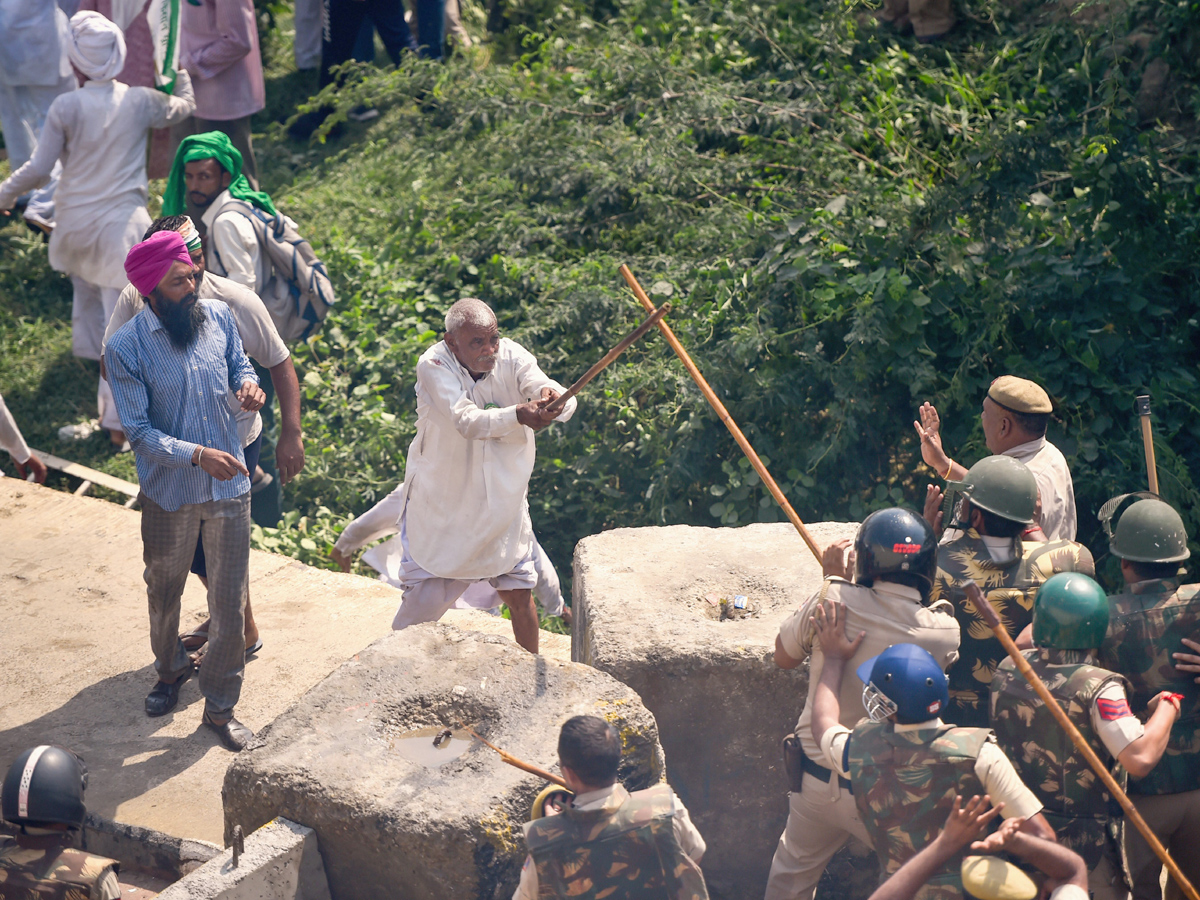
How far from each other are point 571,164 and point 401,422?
7.89 feet

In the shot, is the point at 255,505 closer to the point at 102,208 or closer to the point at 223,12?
the point at 102,208

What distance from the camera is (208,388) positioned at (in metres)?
4.07

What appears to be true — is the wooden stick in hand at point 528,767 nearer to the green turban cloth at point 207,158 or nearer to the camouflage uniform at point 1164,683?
Answer: the camouflage uniform at point 1164,683

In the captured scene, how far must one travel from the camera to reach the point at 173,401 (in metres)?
4.01

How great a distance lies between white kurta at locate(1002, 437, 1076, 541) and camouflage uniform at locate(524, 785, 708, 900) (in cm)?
187

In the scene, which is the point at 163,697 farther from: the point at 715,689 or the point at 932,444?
the point at 932,444

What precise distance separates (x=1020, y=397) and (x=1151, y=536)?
29.8 inches

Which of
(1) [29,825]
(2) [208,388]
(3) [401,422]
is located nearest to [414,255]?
(3) [401,422]

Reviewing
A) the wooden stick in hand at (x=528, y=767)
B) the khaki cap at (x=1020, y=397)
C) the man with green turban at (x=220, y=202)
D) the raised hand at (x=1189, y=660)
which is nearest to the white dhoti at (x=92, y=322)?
the man with green turban at (x=220, y=202)

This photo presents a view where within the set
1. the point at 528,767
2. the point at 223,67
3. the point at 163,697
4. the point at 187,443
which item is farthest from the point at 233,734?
the point at 223,67

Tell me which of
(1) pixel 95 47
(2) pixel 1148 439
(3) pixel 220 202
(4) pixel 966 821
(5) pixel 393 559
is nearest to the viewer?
(4) pixel 966 821

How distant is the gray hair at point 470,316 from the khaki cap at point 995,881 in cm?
246

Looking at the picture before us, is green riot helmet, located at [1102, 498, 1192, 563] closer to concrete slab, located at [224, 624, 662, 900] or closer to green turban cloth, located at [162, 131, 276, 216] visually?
concrete slab, located at [224, 624, 662, 900]

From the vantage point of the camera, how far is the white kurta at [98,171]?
6.06 meters
